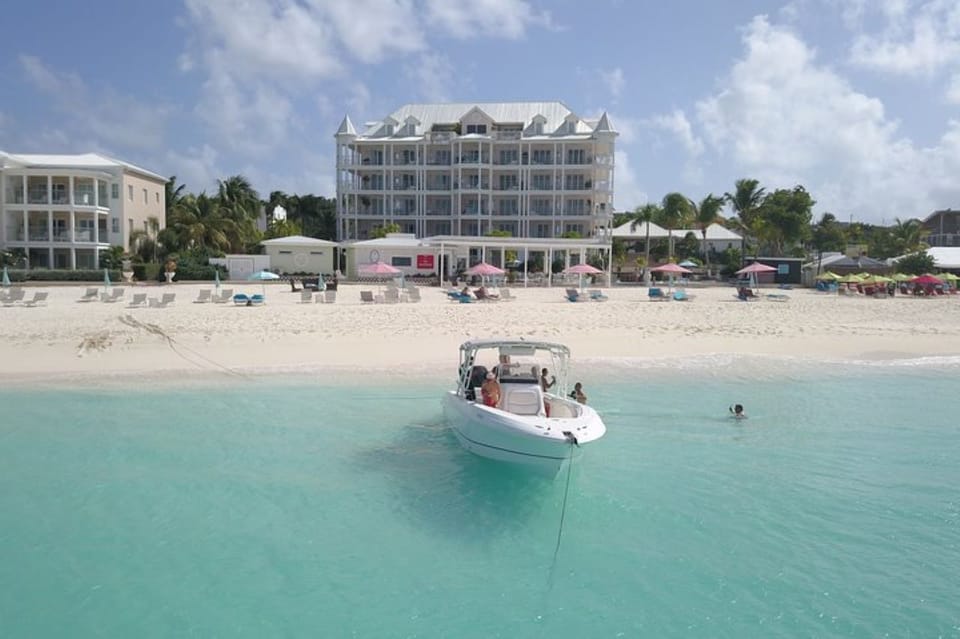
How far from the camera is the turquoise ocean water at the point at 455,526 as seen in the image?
7.95m

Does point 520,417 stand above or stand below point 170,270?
below

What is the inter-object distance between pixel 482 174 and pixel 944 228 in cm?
5353

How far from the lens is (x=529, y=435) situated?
33.8 ft

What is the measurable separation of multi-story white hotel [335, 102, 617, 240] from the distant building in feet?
132

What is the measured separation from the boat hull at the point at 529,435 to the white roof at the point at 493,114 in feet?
214

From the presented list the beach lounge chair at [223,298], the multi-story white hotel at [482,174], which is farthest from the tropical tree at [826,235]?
the beach lounge chair at [223,298]

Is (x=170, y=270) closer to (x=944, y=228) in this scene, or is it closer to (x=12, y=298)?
(x=12, y=298)

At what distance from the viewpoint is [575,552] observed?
9375 millimetres

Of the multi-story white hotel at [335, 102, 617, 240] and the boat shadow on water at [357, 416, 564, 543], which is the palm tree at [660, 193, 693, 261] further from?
the boat shadow on water at [357, 416, 564, 543]

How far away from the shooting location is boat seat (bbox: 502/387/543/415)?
1158 centimetres

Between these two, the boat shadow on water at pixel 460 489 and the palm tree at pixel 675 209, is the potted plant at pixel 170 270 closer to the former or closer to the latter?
the boat shadow on water at pixel 460 489

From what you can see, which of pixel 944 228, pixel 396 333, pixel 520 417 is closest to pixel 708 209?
pixel 944 228

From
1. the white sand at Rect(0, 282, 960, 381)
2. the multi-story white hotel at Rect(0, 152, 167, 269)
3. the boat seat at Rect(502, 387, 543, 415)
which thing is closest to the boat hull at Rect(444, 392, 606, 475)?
the boat seat at Rect(502, 387, 543, 415)

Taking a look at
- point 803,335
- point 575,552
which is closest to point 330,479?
point 575,552
